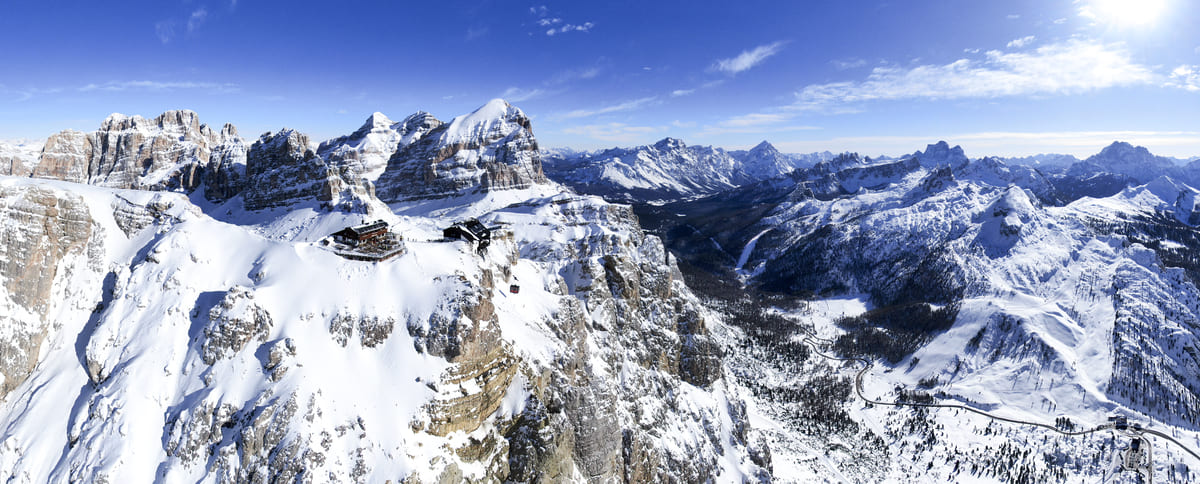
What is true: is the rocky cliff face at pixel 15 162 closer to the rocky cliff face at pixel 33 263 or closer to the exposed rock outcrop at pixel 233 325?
the rocky cliff face at pixel 33 263

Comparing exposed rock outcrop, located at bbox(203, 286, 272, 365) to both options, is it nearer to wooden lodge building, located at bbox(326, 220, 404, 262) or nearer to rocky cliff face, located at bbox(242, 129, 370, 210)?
wooden lodge building, located at bbox(326, 220, 404, 262)

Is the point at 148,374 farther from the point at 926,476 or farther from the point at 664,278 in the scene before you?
the point at 926,476

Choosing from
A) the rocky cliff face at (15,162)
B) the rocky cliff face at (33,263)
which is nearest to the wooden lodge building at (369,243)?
the rocky cliff face at (33,263)

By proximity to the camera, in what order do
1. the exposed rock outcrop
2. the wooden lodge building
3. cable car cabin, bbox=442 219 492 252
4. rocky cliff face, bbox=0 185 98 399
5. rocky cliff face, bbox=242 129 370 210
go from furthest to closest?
rocky cliff face, bbox=242 129 370 210 → cable car cabin, bbox=442 219 492 252 → the wooden lodge building → the exposed rock outcrop → rocky cliff face, bbox=0 185 98 399

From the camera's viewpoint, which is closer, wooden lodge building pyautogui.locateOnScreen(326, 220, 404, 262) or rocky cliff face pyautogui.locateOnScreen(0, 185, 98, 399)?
rocky cliff face pyautogui.locateOnScreen(0, 185, 98, 399)

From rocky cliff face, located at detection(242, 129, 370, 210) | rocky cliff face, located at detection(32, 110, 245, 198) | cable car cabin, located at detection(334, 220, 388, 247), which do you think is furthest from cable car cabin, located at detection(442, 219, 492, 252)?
rocky cliff face, located at detection(32, 110, 245, 198)

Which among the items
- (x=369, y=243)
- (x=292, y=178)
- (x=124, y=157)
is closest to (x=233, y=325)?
(x=369, y=243)
